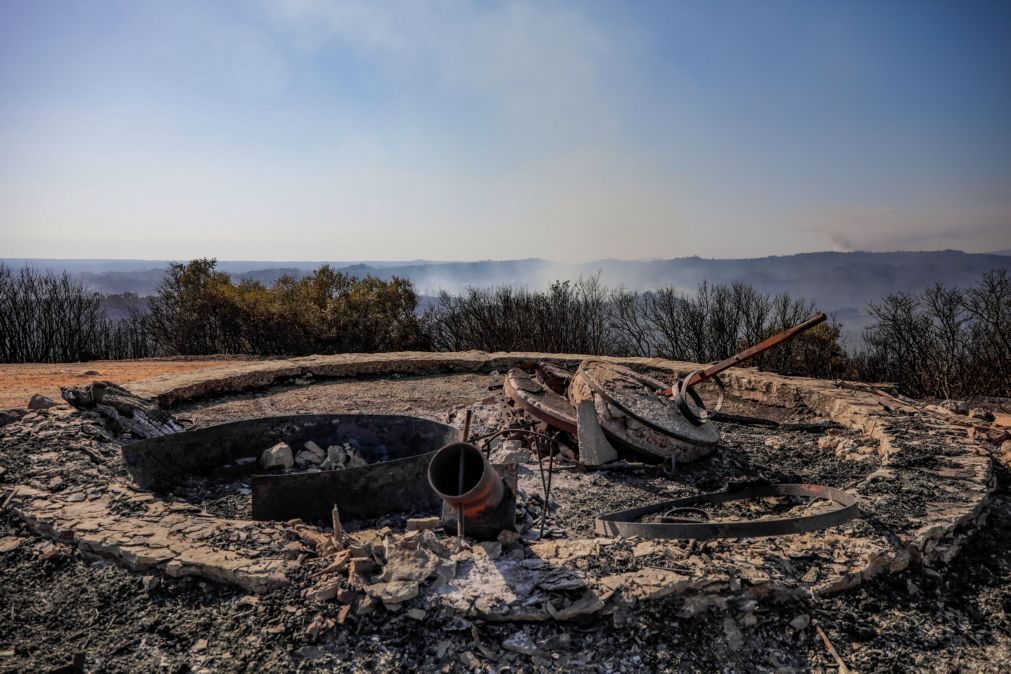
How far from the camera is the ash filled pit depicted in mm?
2553

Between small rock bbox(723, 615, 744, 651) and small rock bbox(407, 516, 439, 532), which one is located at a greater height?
small rock bbox(407, 516, 439, 532)

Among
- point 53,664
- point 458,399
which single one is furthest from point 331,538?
point 458,399

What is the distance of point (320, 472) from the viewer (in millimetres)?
3770

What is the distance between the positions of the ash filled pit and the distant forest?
869 centimetres

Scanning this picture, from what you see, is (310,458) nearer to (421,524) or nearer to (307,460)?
(307,460)

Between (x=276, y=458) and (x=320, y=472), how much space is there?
1.09 m

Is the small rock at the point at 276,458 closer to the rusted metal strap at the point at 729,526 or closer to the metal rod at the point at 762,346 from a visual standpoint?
the rusted metal strap at the point at 729,526

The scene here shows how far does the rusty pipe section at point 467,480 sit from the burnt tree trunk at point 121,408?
3.12 metres

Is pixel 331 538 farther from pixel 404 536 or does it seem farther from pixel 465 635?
pixel 465 635

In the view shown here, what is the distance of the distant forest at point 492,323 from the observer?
38.0ft

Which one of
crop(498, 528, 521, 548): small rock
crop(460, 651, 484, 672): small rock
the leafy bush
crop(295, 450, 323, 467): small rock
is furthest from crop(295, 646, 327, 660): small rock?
the leafy bush

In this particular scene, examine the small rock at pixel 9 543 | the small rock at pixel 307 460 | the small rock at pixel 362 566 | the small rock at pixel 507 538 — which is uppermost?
the small rock at pixel 507 538

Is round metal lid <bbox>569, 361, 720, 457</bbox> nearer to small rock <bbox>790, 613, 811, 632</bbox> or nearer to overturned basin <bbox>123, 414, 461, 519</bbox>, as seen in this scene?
overturned basin <bbox>123, 414, 461, 519</bbox>

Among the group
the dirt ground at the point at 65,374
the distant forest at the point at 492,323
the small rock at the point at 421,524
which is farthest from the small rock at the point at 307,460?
the distant forest at the point at 492,323
